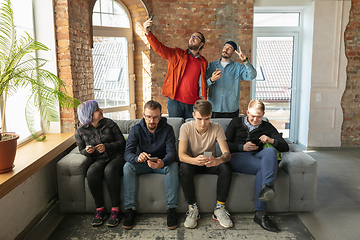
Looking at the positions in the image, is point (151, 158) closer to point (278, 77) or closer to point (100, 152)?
point (100, 152)

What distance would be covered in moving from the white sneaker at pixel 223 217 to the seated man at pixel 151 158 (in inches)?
14.8

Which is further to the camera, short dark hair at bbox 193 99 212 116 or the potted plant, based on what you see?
short dark hair at bbox 193 99 212 116

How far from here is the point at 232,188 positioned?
2744 mm

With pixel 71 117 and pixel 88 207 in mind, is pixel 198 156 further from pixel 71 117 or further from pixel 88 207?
pixel 71 117

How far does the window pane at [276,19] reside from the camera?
5352mm

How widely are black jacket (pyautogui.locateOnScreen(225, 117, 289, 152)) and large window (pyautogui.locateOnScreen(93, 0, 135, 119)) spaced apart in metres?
2.62

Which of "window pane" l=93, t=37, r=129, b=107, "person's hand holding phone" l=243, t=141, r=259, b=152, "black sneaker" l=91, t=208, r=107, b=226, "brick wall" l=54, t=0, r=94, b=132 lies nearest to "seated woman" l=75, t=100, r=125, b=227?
"black sneaker" l=91, t=208, r=107, b=226

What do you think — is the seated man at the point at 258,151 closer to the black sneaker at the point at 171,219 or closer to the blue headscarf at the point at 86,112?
the black sneaker at the point at 171,219

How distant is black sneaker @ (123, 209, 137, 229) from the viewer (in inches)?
100

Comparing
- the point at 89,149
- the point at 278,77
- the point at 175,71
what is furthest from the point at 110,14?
the point at 278,77

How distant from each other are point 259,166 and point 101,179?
4.82 feet

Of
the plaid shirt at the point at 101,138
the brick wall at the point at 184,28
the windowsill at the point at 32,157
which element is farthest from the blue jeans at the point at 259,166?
the brick wall at the point at 184,28

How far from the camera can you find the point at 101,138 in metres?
2.82

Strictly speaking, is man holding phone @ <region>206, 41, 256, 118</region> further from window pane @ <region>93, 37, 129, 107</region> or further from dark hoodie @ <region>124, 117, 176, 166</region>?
window pane @ <region>93, 37, 129, 107</region>
